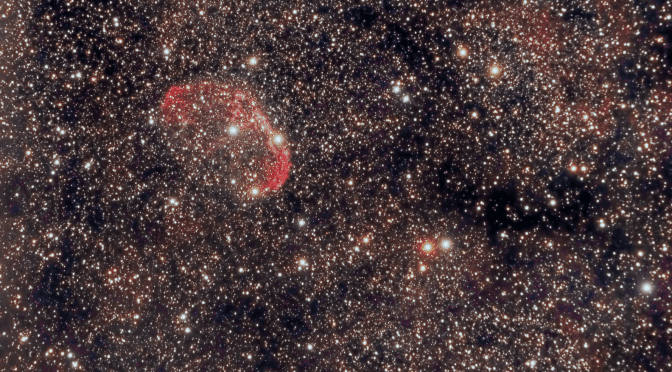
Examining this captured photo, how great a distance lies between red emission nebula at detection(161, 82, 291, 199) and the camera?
24.5 inches

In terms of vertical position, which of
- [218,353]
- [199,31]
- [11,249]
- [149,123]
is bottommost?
[218,353]

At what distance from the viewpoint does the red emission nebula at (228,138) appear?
Result: 623 mm

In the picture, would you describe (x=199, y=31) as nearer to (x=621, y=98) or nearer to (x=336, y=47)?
(x=336, y=47)

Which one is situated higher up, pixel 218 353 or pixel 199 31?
pixel 199 31

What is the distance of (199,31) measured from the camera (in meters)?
0.63

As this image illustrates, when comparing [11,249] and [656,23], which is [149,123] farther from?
[656,23]

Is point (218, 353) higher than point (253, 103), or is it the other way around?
point (253, 103)

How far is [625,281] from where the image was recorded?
56cm

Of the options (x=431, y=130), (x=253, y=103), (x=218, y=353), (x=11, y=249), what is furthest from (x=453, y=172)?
(x=11, y=249)

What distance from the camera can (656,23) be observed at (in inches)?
22.5

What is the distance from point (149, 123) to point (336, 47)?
306 millimetres

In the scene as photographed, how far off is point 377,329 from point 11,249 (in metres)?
0.57

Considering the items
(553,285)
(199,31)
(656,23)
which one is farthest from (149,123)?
(656,23)

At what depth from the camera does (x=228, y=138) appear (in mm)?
629
